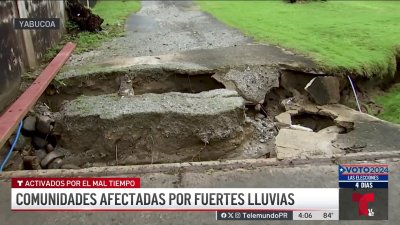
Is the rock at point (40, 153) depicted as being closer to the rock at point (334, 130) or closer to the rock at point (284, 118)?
the rock at point (284, 118)

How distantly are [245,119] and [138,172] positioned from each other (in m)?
1.51

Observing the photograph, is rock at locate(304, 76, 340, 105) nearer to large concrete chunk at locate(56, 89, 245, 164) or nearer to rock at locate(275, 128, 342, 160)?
rock at locate(275, 128, 342, 160)

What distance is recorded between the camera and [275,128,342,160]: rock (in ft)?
10.9

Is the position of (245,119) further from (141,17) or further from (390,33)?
(141,17)

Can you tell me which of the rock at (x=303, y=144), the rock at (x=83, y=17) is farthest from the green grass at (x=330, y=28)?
the rock at (x=83, y=17)

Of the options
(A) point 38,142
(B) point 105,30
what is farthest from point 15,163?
(B) point 105,30

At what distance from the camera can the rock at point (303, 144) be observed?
3.33 meters

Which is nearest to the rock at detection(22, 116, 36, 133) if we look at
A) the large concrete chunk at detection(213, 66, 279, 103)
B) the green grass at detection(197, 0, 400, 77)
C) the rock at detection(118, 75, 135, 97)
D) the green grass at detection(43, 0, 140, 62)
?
the rock at detection(118, 75, 135, 97)

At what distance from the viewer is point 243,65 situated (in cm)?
505

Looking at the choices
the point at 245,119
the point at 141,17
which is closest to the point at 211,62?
the point at 245,119

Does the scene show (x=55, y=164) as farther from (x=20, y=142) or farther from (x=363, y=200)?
(x=363, y=200)

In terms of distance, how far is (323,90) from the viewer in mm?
4496

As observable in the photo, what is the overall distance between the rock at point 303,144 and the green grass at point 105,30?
4003mm

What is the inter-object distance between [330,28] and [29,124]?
18.9 ft
